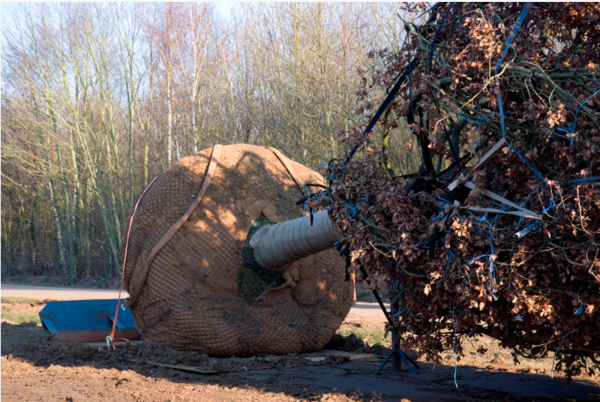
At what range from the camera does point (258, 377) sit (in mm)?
5934

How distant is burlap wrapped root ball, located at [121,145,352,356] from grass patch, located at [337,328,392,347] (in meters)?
1.01

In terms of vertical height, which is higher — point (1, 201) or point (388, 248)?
point (1, 201)

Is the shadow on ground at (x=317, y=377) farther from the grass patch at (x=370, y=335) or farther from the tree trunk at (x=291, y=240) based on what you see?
the grass patch at (x=370, y=335)

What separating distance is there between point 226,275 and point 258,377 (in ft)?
5.16

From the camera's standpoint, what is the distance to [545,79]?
3945 millimetres

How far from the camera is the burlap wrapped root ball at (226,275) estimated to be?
22.7 ft

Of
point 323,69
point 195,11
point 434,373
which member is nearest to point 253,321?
point 434,373

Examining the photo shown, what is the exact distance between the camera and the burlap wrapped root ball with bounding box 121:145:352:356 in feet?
22.7

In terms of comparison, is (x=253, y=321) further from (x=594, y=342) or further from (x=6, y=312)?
(x=6, y=312)

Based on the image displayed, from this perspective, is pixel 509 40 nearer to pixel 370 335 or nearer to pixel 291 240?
pixel 291 240

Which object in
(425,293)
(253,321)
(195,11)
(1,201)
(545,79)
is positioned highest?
(195,11)

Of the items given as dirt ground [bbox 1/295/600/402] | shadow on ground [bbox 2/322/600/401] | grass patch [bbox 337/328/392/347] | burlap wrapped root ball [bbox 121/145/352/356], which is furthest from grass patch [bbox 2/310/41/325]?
grass patch [bbox 337/328/392/347]

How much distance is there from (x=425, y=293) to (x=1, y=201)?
28886 mm

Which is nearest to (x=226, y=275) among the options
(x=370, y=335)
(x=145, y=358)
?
(x=145, y=358)
